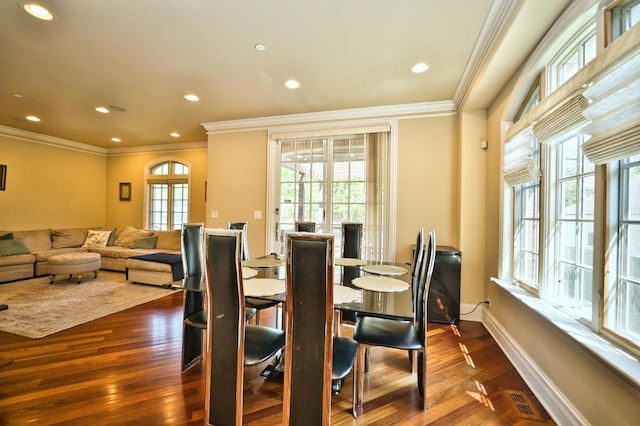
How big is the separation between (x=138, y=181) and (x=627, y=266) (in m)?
7.65

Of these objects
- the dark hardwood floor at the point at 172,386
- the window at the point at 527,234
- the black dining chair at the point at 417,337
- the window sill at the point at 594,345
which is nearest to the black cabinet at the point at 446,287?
the dark hardwood floor at the point at 172,386

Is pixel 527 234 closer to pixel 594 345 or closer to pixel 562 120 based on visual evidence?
pixel 562 120

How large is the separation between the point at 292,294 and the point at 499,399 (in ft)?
5.41

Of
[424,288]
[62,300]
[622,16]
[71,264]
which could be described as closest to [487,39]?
[622,16]

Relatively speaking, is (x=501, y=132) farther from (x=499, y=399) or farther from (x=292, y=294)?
(x=292, y=294)

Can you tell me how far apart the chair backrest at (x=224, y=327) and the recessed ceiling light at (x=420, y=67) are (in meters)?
2.39

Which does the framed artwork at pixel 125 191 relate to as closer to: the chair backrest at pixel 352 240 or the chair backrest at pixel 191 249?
the chair backrest at pixel 191 249

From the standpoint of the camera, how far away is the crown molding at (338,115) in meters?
3.49

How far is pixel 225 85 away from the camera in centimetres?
308

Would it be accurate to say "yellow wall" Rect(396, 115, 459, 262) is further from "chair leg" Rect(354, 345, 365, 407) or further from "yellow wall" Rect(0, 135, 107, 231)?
"yellow wall" Rect(0, 135, 107, 231)

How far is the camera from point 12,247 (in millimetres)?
4500

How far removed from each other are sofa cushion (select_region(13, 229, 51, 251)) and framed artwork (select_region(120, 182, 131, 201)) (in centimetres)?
147

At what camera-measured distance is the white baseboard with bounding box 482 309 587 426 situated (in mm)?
1513

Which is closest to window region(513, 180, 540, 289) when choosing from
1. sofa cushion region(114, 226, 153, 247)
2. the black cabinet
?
the black cabinet
